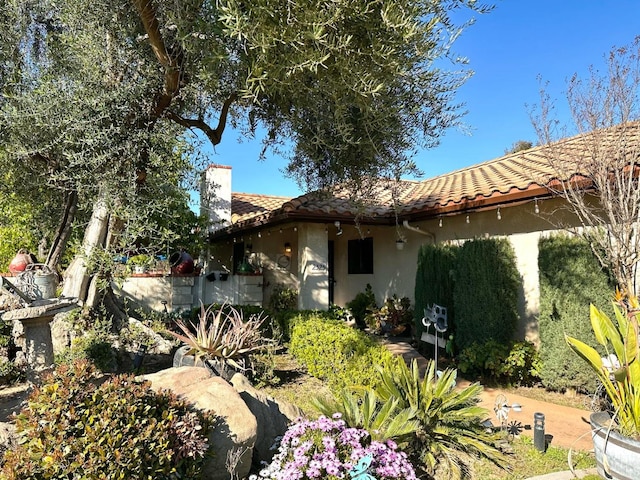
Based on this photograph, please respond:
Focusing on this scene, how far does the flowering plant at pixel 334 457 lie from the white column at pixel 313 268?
6584 millimetres

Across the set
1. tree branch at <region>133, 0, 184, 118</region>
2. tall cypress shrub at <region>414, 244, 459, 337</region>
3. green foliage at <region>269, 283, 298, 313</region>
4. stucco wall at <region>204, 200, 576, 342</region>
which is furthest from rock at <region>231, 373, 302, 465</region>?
green foliage at <region>269, 283, 298, 313</region>

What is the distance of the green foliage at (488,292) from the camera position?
25.0ft

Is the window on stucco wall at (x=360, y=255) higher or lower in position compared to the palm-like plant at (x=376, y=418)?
higher

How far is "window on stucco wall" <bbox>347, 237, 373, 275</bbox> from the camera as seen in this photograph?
13234 millimetres

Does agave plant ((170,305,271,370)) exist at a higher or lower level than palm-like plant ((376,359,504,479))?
higher

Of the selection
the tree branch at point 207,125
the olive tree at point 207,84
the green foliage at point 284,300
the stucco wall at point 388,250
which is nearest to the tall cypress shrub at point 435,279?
the stucco wall at point 388,250

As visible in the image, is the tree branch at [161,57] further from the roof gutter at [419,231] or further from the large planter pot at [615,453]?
the roof gutter at [419,231]

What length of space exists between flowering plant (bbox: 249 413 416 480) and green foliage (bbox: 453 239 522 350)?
4763 mm

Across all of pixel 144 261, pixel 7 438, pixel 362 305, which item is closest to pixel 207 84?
pixel 144 261

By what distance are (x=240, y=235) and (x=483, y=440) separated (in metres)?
11.0

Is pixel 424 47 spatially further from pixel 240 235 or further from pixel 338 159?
pixel 240 235

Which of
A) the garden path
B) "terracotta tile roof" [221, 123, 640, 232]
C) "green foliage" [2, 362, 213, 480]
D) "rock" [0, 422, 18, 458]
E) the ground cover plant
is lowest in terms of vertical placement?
the garden path

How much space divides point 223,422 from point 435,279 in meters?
6.61

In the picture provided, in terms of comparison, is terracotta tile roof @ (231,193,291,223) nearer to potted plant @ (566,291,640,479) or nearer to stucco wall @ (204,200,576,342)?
stucco wall @ (204,200,576,342)
